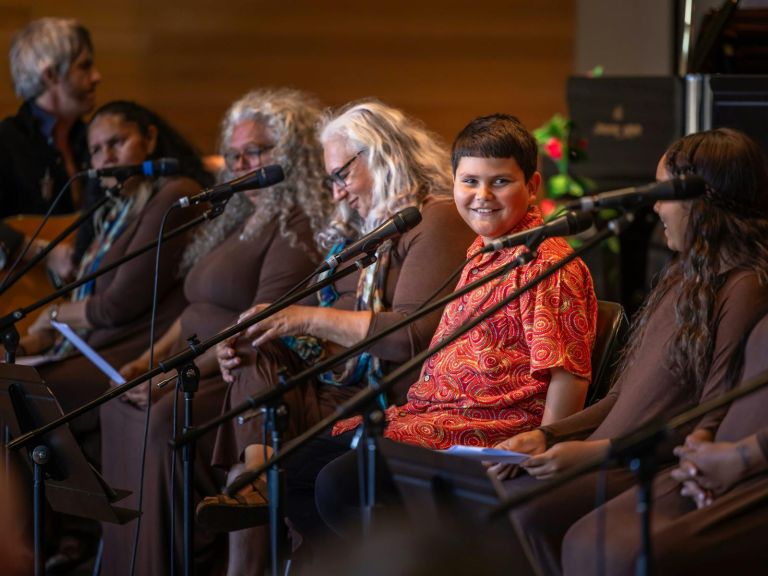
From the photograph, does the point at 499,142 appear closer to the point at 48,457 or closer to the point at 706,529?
the point at 706,529

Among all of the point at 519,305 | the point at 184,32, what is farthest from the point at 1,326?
the point at 184,32

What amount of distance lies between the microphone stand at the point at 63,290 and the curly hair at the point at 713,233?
1.06m

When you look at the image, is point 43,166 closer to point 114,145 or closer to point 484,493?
point 114,145

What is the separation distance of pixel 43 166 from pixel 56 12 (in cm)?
210

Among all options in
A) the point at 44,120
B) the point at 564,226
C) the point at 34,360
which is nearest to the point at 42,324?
the point at 34,360

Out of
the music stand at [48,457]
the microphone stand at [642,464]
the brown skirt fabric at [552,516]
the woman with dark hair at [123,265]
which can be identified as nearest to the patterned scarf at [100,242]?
the woman with dark hair at [123,265]

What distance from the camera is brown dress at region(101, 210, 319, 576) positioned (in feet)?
11.2

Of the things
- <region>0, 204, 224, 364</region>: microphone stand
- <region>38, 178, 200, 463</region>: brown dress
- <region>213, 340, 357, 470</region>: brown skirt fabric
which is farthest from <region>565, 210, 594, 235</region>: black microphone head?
<region>38, 178, 200, 463</region>: brown dress

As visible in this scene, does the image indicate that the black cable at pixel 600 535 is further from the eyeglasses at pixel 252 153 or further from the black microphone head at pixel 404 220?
the eyeglasses at pixel 252 153

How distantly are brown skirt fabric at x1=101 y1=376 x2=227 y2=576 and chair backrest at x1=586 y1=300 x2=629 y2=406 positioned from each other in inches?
50.3

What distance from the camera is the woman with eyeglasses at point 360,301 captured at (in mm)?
2947

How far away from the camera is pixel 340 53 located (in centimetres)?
665

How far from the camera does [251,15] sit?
21.5 feet

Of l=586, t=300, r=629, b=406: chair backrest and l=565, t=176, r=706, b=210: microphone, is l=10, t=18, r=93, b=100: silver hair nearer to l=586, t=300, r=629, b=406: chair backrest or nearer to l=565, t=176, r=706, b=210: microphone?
l=586, t=300, r=629, b=406: chair backrest
